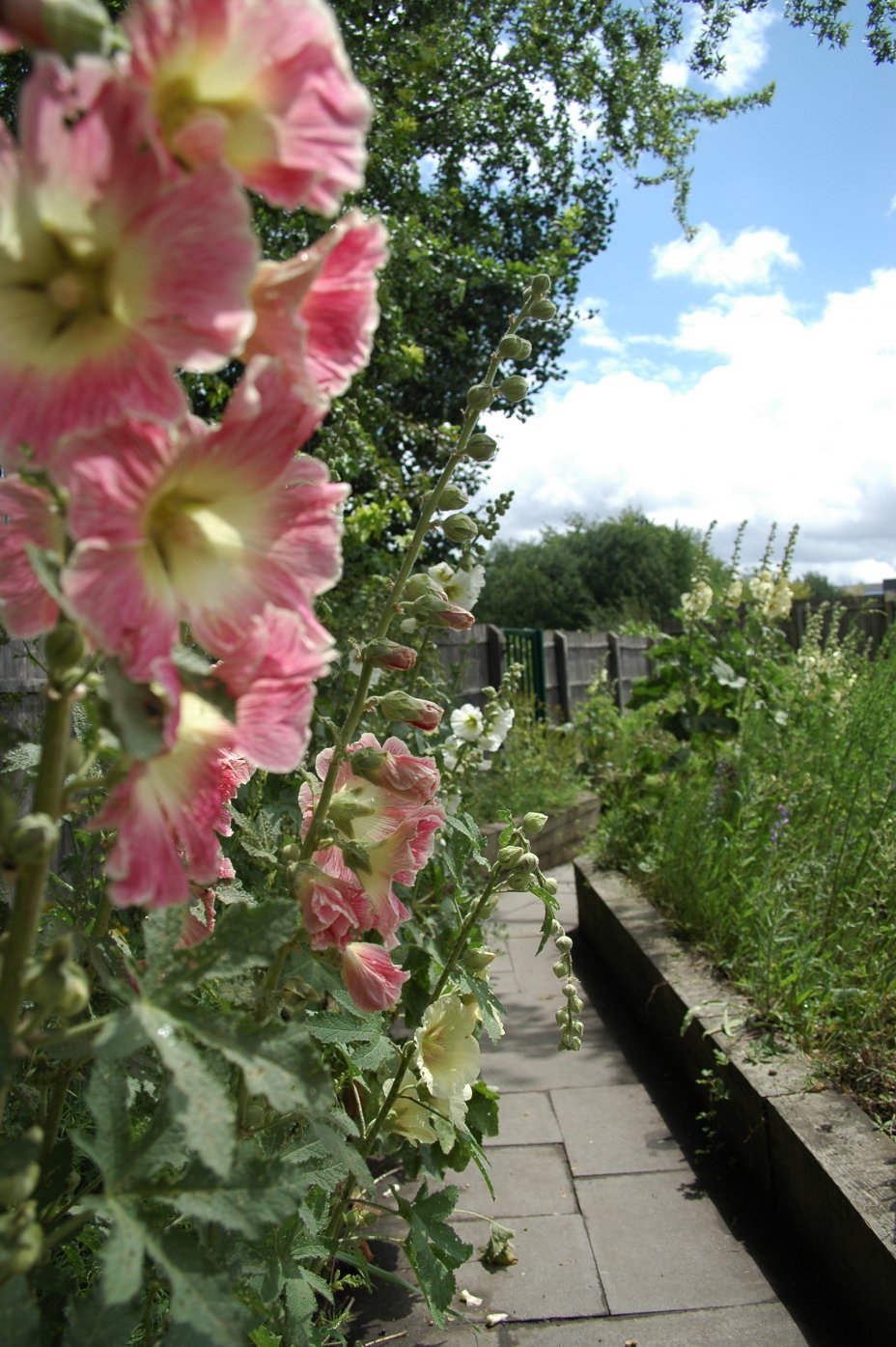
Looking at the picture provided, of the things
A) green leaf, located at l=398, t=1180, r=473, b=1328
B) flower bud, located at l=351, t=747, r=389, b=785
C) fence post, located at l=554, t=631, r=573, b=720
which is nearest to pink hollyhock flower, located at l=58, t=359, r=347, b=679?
flower bud, located at l=351, t=747, r=389, b=785

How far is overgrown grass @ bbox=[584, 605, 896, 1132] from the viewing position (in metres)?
2.91

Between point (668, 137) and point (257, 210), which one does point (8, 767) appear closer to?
point (257, 210)

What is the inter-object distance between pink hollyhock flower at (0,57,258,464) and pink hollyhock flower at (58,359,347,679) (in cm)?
3

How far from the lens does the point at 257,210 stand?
5.49 metres

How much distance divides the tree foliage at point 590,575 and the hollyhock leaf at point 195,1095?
3511 cm

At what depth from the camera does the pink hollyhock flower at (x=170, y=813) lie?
62cm

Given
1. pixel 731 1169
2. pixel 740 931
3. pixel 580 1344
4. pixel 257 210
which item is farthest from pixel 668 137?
pixel 580 1344

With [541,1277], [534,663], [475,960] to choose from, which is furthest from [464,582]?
[534,663]

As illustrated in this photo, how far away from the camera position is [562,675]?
1249 centimetres

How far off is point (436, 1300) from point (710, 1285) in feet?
3.75

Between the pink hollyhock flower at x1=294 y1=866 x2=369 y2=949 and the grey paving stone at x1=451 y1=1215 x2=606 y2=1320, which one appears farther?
the grey paving stone at x1=451 y1=1215 x2=606 y2=1320

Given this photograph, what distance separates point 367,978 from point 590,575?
127ft

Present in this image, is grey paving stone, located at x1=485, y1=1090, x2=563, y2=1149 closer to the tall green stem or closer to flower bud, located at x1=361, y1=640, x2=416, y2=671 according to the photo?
flower bud, located at x1=361, y1=640, x2=416, y2=671

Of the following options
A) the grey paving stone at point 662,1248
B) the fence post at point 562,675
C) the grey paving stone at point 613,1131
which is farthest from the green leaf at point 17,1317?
the fence post at point 562,675
